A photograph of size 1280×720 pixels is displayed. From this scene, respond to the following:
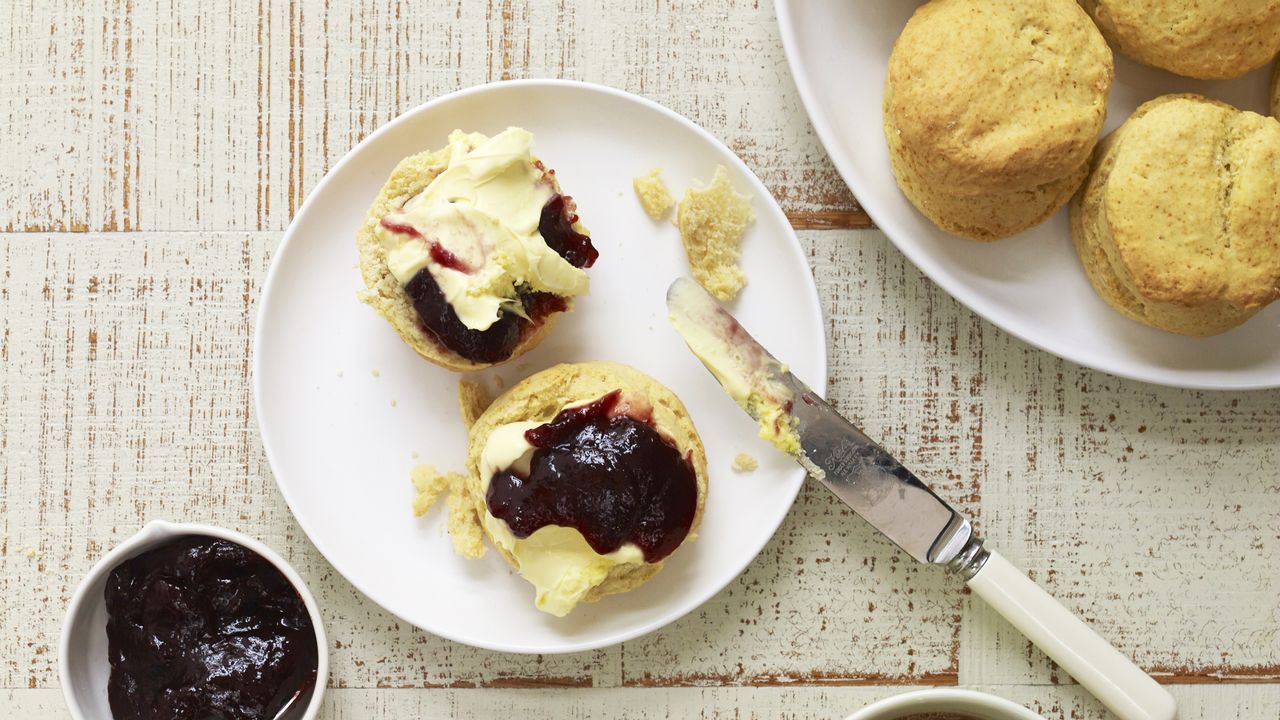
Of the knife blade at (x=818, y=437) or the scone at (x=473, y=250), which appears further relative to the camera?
the knife blade at (x=818, y=437)

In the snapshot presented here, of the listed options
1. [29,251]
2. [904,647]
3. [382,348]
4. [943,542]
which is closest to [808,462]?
[943,542]

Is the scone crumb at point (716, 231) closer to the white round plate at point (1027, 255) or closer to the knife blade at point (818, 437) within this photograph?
the knife blade at point (818, 437)

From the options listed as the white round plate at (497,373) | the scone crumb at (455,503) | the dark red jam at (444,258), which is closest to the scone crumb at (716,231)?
the white round plate at (497,373)

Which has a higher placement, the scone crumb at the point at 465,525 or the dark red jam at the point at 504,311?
the dark red jam at the point at 504,311

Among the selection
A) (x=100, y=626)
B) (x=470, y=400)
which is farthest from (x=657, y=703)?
(x=100, y=626)

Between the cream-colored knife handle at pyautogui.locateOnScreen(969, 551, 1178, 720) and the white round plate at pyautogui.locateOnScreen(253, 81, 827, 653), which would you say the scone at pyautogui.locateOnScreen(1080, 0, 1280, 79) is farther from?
the cream-colored knife handle at pyautogui.locateOnScreen(969, 551, 1178, 720)

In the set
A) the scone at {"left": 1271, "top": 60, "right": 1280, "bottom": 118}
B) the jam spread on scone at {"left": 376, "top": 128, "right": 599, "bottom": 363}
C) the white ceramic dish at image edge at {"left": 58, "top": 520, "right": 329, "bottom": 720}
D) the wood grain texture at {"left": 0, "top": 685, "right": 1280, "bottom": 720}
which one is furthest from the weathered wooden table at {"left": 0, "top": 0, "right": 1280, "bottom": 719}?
the scone at {"left": 1271, "top": 60, "right": 1280, "bottom": 118}
